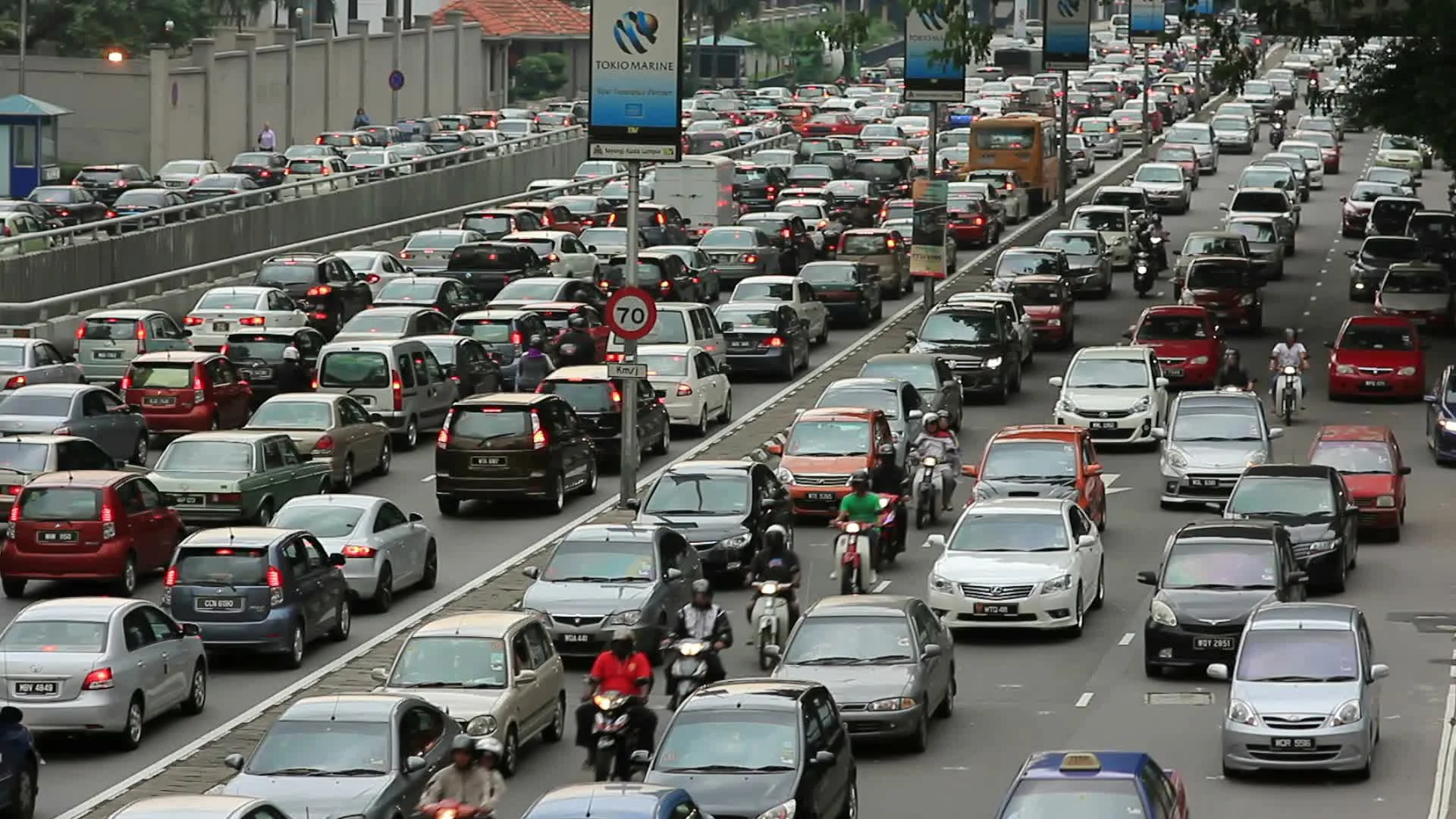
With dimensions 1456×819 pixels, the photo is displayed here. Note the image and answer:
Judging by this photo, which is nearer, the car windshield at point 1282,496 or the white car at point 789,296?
the car windshield at point 1282,496

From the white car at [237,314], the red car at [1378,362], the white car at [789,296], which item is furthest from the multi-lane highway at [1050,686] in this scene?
the white car at [237,314]

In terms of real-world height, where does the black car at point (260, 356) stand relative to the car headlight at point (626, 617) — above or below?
above

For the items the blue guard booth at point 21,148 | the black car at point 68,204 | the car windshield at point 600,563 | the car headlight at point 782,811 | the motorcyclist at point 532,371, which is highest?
the blue guard booth at point 21,148

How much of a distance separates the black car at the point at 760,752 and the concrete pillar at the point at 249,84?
3016 inches

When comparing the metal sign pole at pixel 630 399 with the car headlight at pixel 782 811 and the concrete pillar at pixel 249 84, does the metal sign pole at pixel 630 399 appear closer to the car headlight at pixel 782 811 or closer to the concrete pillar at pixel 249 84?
the car headlight at pixel 782 811

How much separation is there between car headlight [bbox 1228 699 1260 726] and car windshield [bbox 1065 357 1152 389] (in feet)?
63.3

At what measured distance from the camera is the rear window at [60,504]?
30734 mm

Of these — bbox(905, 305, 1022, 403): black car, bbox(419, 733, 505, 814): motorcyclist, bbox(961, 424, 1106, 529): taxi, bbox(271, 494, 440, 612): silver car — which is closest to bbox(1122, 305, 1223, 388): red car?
bbox(905, 305, 1022, 403): black car

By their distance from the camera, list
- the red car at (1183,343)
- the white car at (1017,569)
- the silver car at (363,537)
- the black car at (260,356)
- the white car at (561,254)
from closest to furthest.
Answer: the white car at (1017,569) → the silver car at (363,537) → the black car at (260,356) → the red car at (1183,343) → the white car at (561,254)

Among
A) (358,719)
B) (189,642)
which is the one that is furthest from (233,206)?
(358,719)

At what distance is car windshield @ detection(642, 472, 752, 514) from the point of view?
33094 mm

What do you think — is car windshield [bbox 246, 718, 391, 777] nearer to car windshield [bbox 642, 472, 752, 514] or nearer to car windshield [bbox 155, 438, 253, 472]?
car windshield [bbox 642, 472, 752, 514]

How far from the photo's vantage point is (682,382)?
A: 4309cm

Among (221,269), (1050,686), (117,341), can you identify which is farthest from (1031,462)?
(221,269)
